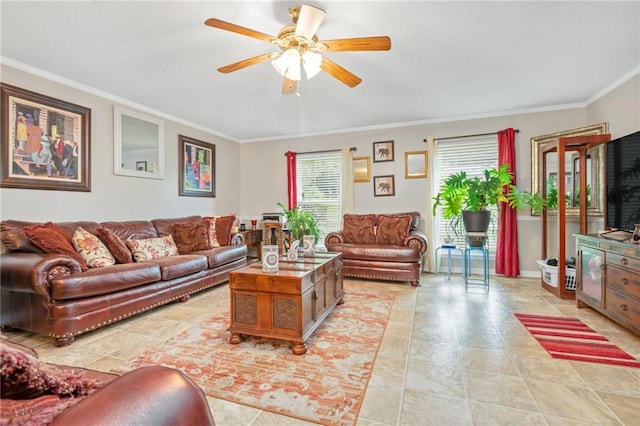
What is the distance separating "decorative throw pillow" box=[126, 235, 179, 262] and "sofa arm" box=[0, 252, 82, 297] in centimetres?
84

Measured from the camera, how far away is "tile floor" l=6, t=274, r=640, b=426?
1508 millimetres

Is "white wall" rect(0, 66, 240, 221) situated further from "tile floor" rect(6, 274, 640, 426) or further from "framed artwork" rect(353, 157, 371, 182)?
"framed artwork" rect(353, 157, 371, 182)

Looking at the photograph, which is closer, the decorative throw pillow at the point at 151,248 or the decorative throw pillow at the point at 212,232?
the decorative throw pillow at the point at 151,248

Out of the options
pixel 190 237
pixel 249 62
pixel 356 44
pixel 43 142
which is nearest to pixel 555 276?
pixel 356 44

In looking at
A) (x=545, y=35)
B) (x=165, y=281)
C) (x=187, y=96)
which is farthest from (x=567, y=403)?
(x=187, y=96)

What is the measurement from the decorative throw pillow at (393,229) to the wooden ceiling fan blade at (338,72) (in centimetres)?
248

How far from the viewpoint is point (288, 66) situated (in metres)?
2.22

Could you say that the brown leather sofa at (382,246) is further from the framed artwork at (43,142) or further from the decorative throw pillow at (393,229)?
the framed artwork at (43,142)

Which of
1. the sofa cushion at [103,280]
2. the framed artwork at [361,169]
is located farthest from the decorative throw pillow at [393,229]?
the sofa cushion at [103,280]

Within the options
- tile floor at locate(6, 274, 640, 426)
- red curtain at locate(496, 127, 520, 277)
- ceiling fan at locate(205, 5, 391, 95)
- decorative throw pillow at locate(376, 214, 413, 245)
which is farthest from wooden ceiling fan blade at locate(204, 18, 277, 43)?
red curtain at locate(496, 127, 520, 277)

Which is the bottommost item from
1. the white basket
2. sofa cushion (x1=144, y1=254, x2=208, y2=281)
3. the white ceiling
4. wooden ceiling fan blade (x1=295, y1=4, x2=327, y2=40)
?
the white basket

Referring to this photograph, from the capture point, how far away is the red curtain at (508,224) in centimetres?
425

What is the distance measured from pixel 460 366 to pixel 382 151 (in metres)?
3.76

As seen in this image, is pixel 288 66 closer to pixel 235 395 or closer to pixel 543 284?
pixel 235 395
